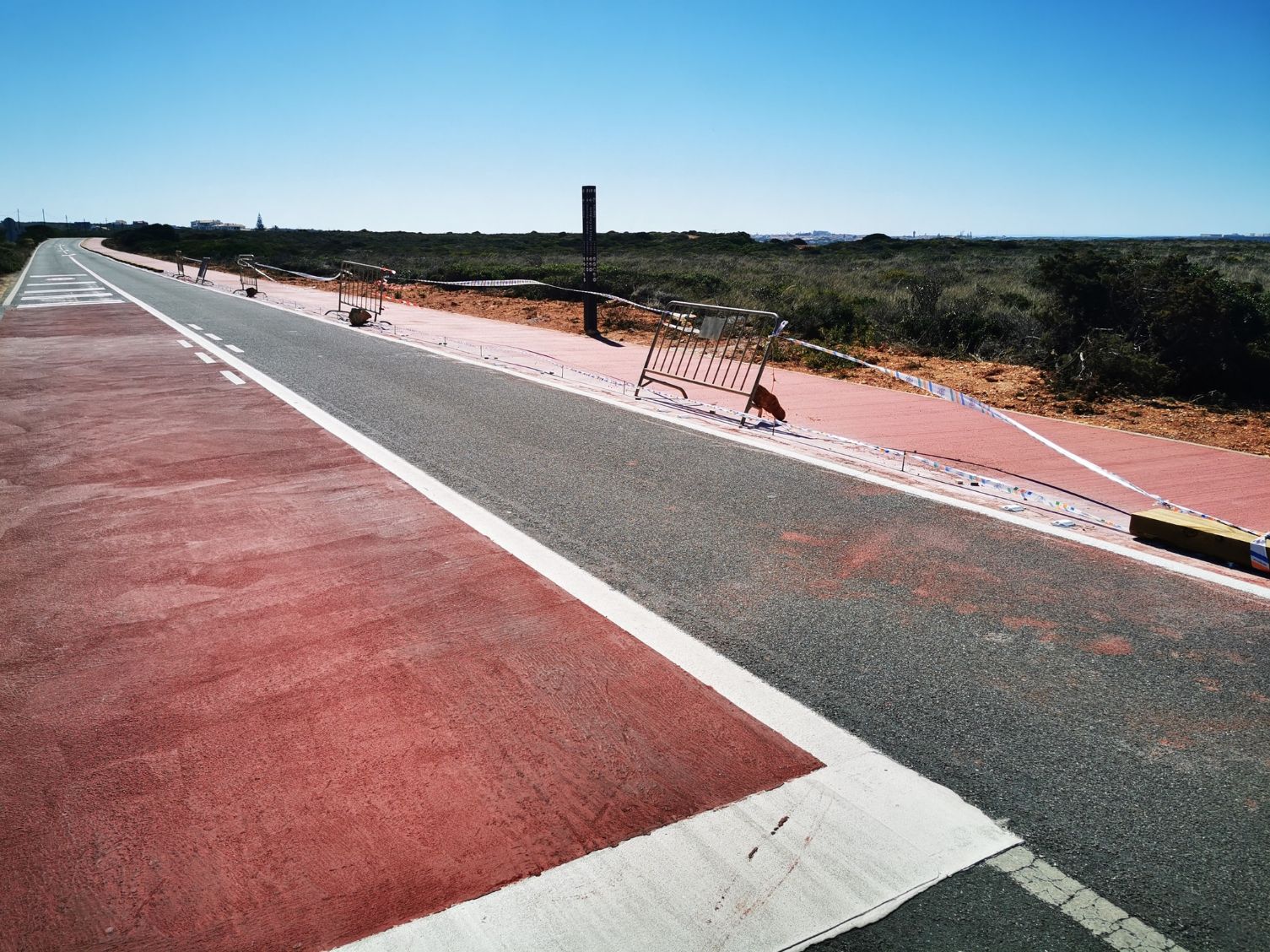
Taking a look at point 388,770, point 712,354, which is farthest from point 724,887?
point 712,354

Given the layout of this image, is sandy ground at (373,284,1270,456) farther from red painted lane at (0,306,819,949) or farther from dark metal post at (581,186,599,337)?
red painted lane at (0,306,819,949)

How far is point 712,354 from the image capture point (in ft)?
45.7

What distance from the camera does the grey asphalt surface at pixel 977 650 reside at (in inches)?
122

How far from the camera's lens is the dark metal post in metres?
20.1

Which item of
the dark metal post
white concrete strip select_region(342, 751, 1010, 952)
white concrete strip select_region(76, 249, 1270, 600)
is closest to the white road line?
the dark metal post

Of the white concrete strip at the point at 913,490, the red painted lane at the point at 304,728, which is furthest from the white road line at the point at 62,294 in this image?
the red painted lane at the point at 304,728

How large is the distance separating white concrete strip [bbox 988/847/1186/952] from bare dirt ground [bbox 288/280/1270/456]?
870 centimetres

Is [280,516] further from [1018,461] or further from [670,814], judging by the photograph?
[1018,461]

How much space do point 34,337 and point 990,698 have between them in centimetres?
2068

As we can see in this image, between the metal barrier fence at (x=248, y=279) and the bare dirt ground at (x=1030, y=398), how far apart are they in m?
13.7

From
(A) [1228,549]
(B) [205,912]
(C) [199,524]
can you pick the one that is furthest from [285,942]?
(A) [1228,549]

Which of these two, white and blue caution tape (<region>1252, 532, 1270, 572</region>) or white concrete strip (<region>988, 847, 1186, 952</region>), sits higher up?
white and blue caution tape (<region>1252, 532, 1270, 572</region>)

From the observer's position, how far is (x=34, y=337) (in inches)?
758

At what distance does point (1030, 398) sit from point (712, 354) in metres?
4.52
